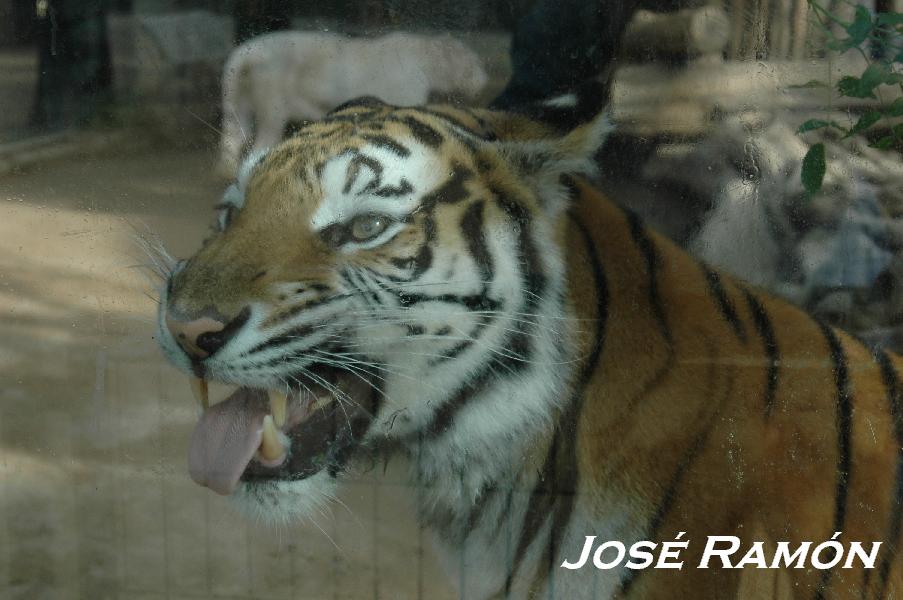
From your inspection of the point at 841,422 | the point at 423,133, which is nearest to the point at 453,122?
the point at 423,133

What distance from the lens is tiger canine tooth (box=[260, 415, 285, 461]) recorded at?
1.94 meters

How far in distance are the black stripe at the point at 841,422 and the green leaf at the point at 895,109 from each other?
0.42 metres

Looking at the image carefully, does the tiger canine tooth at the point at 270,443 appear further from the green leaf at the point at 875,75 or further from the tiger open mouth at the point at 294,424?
the green leaf at the point at 875,75

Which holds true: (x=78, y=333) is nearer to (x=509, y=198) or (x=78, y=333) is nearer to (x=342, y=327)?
(x=342, y=327)

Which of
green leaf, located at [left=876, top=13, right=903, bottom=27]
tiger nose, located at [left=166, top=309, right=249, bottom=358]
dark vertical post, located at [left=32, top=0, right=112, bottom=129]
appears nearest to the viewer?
tiger nose, located at [left=166, top=309, right=249, bottom=358]

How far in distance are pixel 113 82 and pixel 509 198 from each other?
0.86 meters

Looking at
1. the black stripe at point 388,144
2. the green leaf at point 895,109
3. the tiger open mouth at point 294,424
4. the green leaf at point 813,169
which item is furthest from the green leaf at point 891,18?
the tiger open mouth at point 294,424

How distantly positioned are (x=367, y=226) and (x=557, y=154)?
15.4 inches

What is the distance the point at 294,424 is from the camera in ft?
6.37

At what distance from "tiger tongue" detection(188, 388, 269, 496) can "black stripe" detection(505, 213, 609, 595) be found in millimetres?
563

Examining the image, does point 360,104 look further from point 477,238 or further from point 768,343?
point 768,343

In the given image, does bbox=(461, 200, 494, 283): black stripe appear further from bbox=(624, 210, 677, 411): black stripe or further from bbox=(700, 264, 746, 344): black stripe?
bbox=(700, 264, 746, 344): black stripe

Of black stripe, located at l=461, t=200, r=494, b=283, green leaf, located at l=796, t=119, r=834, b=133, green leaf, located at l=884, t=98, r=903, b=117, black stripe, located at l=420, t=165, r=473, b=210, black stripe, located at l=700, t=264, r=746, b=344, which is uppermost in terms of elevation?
green leaf, located at l=884, t=98, r=903, b=117

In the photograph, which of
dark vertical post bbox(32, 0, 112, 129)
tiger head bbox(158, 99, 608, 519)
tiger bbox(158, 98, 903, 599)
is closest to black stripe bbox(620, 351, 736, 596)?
tiger bbox(158, 98, 903, 599)
